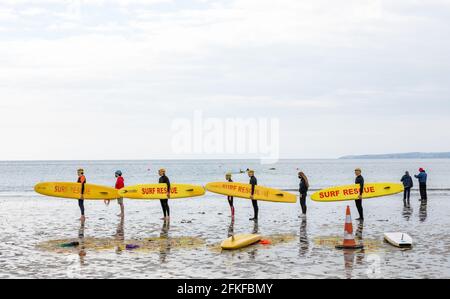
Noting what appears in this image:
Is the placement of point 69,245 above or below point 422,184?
below

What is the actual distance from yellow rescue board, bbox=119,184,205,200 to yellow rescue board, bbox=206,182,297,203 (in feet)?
2.74

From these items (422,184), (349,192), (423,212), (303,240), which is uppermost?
(349,192)

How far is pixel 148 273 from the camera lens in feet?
37.4

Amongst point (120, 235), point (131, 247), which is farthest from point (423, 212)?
point (131, 247)

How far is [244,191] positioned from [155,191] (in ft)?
11.8

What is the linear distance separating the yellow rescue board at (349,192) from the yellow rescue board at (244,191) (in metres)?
1.26

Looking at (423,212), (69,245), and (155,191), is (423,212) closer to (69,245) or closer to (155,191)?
(155,191)

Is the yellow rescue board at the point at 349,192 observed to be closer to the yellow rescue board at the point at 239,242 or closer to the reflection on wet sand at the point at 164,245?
the reflection on wet sand at the point at 164,245

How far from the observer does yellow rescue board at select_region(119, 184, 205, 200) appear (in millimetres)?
21369

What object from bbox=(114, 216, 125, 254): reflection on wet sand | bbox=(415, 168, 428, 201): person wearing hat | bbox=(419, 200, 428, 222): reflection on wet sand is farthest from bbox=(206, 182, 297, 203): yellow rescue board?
bbox=(415, 168, 428, 201): person wearing hat

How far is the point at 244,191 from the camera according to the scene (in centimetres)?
2253

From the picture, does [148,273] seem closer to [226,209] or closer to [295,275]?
[295,275]

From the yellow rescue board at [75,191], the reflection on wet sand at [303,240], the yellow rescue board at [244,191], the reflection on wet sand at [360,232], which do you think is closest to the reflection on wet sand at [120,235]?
the yellow rescue board at [75,191]
